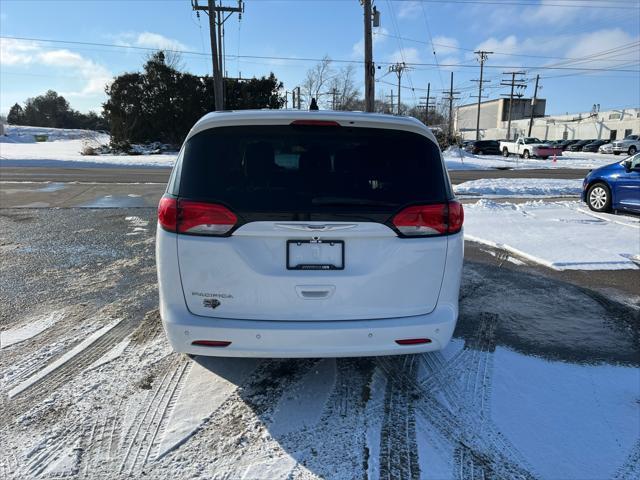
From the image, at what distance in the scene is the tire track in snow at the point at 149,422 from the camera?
251cm

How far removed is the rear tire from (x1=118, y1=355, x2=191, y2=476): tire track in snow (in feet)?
34.4

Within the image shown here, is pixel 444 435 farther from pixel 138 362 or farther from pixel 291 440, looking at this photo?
pixel 138 362

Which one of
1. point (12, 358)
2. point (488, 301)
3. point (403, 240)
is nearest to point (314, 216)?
point (403, 240)

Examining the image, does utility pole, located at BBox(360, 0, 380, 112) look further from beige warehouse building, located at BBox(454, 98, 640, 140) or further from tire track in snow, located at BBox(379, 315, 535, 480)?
beige warehouse building, located at BBox(454, 98, 640, 140)

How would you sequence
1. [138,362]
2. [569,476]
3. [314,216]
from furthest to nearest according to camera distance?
[138,362] < [314,216] < [569,476]

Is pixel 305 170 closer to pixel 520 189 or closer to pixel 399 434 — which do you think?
pixel 399 434

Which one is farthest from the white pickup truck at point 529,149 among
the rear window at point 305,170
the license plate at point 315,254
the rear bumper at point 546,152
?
the license plate at point 315,254

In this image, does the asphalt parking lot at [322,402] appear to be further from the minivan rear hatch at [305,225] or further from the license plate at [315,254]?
the license plate at [315,254]

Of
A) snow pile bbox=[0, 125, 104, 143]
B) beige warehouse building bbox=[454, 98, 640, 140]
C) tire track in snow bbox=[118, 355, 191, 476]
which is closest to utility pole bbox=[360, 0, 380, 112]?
tire track in snow bbox=[118, 355, 191, 476]

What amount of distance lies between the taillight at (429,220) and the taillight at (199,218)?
100 centimetres

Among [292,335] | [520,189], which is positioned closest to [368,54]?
[520,189]

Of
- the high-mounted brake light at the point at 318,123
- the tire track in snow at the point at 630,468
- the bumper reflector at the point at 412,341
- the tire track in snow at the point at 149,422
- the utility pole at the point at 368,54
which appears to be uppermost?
the utility pole at the point at 368,54

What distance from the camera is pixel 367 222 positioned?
8.80 feet

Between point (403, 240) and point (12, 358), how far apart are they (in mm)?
3195
